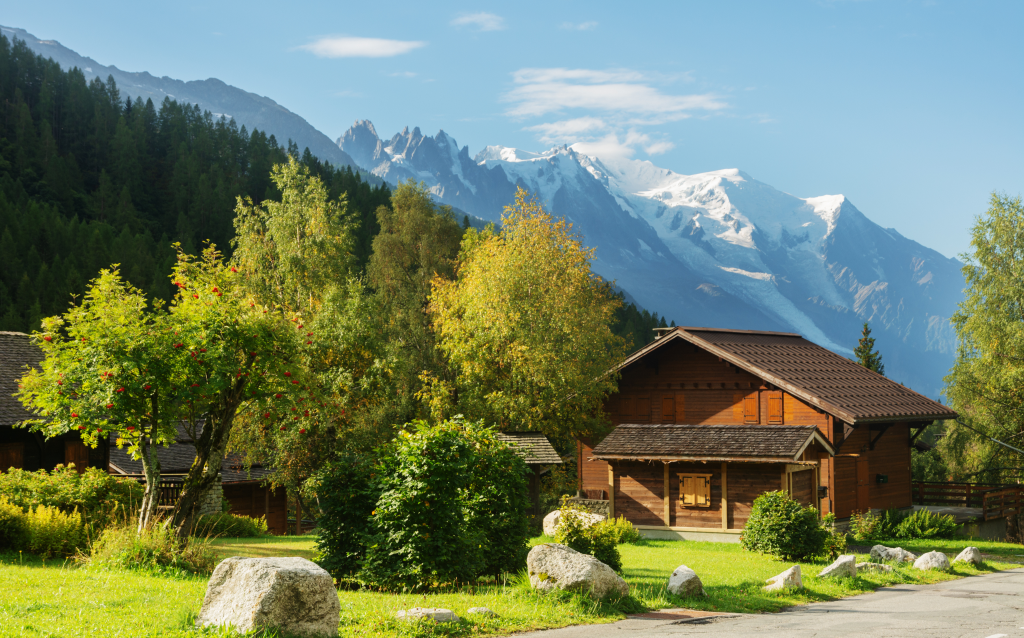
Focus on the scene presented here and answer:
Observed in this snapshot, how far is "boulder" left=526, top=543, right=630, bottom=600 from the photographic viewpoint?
13133 millimetres

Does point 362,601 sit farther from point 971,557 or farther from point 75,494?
point 971,557

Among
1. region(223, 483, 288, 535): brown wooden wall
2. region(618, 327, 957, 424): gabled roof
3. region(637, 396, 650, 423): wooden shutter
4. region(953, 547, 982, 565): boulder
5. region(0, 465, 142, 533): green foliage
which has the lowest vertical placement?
region(223, 483, 288, 535): brown wooden wall

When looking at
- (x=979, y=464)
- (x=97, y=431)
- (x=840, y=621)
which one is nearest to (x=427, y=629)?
(x=840, y=621)

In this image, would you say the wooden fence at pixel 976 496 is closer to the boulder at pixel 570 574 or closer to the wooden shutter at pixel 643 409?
the wooden shutter at pixel 643 409

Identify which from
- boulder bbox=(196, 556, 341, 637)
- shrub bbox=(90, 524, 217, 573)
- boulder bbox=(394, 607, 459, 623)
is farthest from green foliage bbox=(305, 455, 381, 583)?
boulder bbox=(196, 556, 341, 637)

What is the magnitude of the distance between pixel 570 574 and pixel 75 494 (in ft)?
35.3

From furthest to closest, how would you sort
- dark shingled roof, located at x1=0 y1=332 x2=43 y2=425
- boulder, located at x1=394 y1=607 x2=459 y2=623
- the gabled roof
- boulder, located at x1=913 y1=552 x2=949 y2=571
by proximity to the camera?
the gabled roof
dark shingled roof, located at x1=0 y1=332 x2=43 y2=425
boulder, located at x1=913 y1=552 x2=949 y2=571
boulder, located at x1=394 y1=607 x2=459 y2=623

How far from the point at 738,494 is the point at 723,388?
6.80m

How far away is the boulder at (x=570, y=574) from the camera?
13133mm

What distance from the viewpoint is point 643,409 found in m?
37.6

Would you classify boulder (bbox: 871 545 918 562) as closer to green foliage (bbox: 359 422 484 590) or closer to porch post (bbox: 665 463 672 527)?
porch post (bbox: 665 463 672 527)

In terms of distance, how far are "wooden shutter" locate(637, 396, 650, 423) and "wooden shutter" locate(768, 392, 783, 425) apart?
231 inches

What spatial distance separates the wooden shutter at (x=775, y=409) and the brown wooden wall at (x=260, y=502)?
2293cm

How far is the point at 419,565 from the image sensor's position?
1373cm
